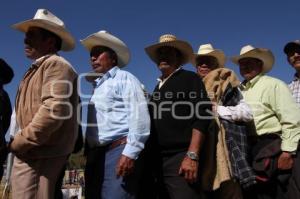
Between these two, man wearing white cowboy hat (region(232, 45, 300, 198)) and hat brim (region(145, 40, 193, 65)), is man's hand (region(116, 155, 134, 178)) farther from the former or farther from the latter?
man wearing white cowboy hat (region(232, 45, 300, 198))

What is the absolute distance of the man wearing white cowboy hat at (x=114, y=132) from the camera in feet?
13.0

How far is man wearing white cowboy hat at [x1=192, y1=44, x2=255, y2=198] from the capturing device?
13.9 feet

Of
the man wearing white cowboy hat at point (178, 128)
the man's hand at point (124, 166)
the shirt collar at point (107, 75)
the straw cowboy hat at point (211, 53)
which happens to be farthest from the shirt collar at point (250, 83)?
the man's hand at point (124, 166)

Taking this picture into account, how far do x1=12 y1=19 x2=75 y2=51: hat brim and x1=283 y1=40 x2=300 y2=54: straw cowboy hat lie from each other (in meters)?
2.92

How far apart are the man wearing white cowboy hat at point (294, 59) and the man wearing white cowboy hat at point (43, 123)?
306 centimetres

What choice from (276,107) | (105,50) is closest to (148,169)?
(105,50)

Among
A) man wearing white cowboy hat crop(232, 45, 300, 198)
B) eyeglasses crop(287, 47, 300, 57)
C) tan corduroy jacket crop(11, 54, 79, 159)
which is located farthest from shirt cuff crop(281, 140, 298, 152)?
tan corduroy jacket crop(11, 54, 79, 159)

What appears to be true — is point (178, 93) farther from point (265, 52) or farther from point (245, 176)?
point (265, 52)

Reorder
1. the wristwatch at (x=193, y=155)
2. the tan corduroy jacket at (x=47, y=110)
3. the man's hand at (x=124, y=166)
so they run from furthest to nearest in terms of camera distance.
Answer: the wristwatch at (x=193, y=155)
the man's hand at (x=124, y=166)
the tan corduroy jacket at (x=47, y=110)

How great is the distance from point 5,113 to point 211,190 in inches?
112

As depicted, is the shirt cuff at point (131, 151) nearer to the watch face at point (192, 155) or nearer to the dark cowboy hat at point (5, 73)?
the watch face at point (192, 155)

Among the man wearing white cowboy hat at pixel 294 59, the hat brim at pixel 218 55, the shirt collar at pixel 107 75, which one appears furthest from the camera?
the man wearing white cowboy hat at pixel 294 59

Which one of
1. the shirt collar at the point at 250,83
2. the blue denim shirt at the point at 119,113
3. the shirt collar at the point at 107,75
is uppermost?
the shirt collar at the point at 107,75

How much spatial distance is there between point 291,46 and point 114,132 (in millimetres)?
2889
